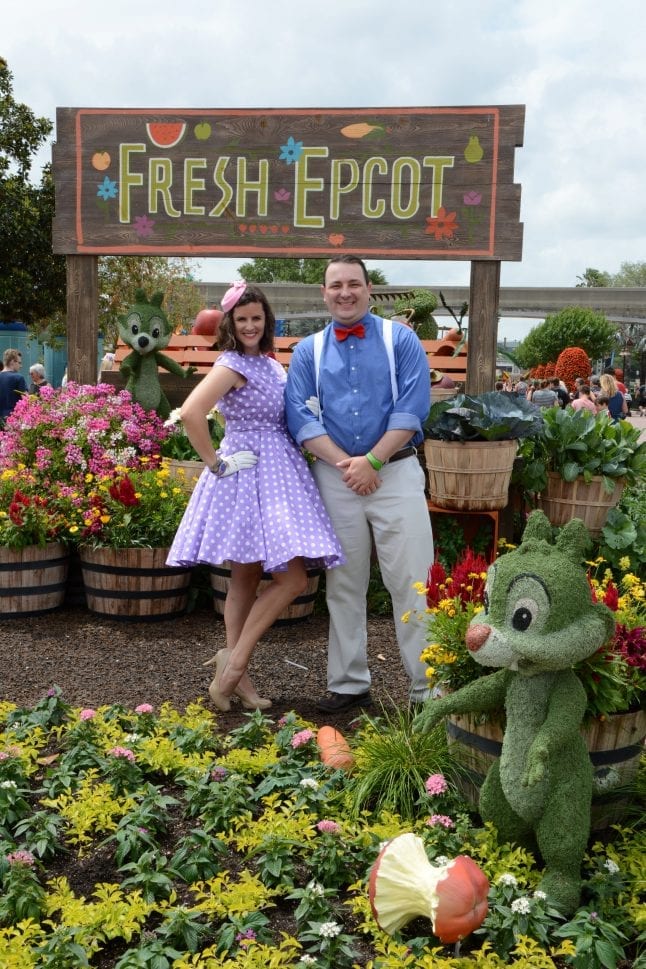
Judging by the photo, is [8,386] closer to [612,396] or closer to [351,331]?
[351,331]

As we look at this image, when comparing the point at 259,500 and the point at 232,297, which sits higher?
the point at 232,297

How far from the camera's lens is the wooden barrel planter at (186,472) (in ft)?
19.0

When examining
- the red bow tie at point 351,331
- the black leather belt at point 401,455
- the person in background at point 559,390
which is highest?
the red bow tie at point 351,331

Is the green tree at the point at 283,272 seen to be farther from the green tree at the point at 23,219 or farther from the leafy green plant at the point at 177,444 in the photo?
the leafy green plant at the point at 177,444

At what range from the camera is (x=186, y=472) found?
5.92m

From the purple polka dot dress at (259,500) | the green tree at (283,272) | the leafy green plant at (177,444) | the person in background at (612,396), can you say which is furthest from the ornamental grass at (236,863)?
the green tree at (283,272)

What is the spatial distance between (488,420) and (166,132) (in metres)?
3.37

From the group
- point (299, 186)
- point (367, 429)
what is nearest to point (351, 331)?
point (367, 429)

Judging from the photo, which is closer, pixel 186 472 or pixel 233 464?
pixel 233 464

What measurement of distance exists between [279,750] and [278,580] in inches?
30.6

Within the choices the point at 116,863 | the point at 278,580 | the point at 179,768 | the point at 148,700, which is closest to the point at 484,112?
the point at 278,580

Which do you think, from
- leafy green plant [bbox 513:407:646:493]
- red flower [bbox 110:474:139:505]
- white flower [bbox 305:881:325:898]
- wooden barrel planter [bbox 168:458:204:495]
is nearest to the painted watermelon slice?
wooden barrel planter [bbox 168:458:204:495]

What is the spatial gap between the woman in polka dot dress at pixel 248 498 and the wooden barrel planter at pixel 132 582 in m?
1.29

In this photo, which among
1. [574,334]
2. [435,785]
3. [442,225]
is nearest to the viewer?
[435,785]
